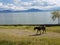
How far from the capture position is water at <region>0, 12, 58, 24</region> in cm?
369

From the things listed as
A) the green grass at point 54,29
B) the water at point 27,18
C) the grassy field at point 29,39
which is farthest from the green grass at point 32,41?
the water at point 27,18

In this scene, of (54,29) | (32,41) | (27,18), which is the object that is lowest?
(32,41)

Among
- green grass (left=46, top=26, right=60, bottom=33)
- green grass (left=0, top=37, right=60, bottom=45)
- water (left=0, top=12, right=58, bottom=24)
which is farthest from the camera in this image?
water (left=0, top=12, right=58, bottom=24)

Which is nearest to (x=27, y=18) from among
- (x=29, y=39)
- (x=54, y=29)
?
(x=29, y=39)

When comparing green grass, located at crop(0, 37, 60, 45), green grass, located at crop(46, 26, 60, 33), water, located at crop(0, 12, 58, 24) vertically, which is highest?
water, located at crop(0, 12, 58, 24)

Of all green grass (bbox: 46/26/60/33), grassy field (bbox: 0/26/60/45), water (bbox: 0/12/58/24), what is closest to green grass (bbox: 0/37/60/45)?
grassy field (bbox: 0/26/60/45)

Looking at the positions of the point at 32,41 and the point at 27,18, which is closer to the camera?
the point at 32,41

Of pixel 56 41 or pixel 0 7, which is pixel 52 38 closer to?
pixel 56 41

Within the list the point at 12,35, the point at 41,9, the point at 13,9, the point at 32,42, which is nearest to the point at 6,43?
the point at 12,35

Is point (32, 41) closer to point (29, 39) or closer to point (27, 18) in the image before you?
point (29, 39)

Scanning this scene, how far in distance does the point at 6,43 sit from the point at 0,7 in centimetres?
93

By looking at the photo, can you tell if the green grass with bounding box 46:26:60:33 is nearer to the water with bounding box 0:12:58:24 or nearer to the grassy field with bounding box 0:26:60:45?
the grassy field with bounding box 0:26:60:45

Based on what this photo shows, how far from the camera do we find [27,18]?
3746mm

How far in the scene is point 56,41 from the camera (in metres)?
3.30
